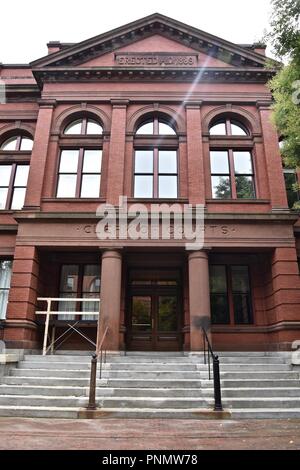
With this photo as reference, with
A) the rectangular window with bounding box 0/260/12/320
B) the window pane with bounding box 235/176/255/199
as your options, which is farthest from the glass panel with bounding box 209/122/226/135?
the rectangular window with bounding box 0/260/12/320

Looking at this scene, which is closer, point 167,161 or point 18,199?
point 167,161

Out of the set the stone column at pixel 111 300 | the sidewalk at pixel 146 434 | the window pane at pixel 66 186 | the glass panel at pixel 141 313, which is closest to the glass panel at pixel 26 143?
the window pane at pixel 66 186

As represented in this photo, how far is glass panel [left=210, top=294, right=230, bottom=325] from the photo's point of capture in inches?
548

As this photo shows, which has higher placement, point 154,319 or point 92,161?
point 92,161

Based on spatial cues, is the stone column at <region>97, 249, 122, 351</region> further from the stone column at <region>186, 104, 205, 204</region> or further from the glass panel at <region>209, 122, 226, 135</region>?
the glass panel at <region>209, 122, 226, 135</region>

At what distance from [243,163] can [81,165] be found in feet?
22.2

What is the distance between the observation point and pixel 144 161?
14945mm

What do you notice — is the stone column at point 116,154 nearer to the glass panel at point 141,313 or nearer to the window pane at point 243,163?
the glass panel at point 141,313

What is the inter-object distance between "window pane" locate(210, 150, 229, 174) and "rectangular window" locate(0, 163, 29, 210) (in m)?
8.18

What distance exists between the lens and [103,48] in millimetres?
16078

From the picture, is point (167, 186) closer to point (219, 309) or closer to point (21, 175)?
point (219, 309)

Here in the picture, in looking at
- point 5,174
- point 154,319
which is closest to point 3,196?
point 5,174

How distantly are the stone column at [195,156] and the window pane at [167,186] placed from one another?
0.85 m

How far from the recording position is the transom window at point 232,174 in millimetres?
14430
